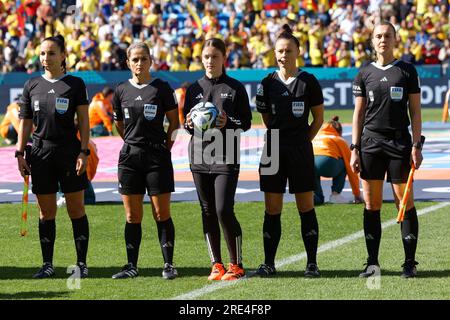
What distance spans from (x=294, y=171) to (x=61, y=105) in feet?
6.80

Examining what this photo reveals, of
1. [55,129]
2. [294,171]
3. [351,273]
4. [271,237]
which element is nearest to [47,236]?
[55,129]

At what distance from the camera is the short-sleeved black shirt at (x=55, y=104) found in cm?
968

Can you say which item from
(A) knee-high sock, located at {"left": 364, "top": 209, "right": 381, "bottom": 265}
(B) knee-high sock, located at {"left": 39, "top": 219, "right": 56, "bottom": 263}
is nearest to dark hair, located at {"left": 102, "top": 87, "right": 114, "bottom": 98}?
(B) knee-high sock, located at {"left": 39, "top": 219, "right": 56, "bottom": 263}

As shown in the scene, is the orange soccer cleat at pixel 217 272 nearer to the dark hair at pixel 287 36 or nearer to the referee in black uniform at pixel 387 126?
the referee in black uniform at pixel 387 126

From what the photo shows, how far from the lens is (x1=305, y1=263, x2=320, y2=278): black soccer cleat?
9750mm

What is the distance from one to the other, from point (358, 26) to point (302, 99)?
2598 cm

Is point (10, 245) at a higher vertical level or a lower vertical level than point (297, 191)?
lower

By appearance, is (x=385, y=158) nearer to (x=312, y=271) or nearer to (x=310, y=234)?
(x=310, y=234)

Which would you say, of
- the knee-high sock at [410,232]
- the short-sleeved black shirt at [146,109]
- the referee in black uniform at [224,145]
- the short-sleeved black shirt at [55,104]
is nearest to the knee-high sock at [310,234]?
the referee in black uniform at [224,145]

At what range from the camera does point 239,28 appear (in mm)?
36469

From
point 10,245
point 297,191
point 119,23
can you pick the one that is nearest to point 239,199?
point 10,245

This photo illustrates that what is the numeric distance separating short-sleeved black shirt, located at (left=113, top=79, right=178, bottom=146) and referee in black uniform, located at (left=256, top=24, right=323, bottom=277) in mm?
821

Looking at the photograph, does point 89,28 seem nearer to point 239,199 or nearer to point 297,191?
point 239,199
